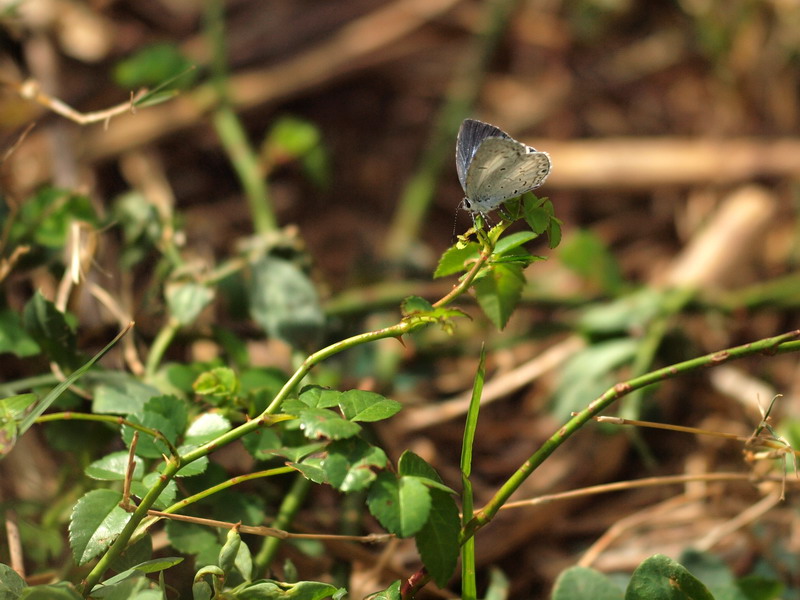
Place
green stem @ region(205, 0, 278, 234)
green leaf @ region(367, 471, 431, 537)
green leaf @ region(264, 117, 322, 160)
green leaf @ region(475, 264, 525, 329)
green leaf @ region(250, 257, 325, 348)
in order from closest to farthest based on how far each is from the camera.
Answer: green leaf @ region(367, 471, 431, 537), green leaf @ region(475, 264, 525, 329), green leaf @ region(250, 257, 325, 348), green stem @ region(205, 0, 278, 234), green leaf @ region(264, 117, 322, 160)

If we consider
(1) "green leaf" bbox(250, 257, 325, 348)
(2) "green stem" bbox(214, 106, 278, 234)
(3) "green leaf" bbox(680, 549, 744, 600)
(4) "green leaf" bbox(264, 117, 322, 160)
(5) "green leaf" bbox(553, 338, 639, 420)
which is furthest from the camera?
(4) "green leaf" bbox(264, 117, 322, 160)

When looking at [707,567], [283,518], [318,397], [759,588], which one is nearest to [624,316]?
[707,567]

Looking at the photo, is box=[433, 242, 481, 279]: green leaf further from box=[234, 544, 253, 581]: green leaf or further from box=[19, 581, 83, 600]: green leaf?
box=[19, 581, 83, 600]: green leaf

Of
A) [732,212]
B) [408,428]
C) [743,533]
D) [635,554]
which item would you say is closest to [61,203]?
[408,428]

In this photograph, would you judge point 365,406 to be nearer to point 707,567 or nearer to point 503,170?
point 503,170

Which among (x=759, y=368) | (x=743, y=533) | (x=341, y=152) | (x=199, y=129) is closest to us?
(x=743, y=533)

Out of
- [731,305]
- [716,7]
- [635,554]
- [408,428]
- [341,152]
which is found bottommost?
[635,554]

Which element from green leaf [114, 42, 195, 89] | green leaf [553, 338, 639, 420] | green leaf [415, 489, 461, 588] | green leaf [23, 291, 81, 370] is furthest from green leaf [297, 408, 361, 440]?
green leaf [114, 42, 195, 89]

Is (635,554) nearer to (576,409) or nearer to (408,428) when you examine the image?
(576,409)
